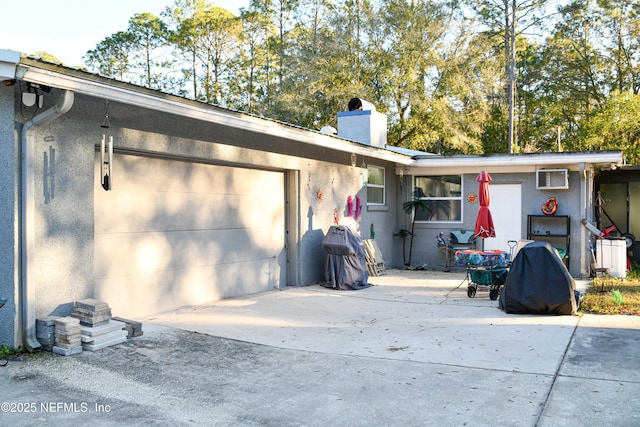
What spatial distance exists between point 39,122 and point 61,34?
2623 centimetres

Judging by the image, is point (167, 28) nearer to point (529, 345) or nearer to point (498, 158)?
point (498, 158)

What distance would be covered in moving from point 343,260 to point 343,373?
5062mm

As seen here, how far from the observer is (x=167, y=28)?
3116 cm

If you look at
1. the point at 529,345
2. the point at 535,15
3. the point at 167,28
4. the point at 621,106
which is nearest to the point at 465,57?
the point at 535,15

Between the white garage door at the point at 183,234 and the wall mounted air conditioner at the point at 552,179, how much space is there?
6.06 metres

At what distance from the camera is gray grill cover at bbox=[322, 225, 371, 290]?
9.88 metres

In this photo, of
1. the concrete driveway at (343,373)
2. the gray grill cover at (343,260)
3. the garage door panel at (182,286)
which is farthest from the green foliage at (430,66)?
the concrete driveway at (343,373)

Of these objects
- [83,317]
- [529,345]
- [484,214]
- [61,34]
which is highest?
[61,34]

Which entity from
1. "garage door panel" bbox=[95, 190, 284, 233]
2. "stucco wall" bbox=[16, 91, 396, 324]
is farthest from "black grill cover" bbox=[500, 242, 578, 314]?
"stucco wall" bbox=[16, 91, 396, 324]

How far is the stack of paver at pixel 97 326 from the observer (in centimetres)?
541

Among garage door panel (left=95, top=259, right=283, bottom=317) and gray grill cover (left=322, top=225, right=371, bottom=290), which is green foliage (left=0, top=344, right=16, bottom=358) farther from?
gray grill cover (left=322, top=225, right=371, bottom=290)

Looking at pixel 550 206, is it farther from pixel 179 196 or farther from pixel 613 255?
pixel 179 196

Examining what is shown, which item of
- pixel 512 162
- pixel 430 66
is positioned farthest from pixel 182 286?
pixel 430 66

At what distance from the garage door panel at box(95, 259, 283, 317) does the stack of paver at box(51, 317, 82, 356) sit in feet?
3.44
